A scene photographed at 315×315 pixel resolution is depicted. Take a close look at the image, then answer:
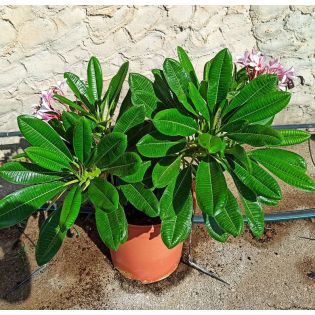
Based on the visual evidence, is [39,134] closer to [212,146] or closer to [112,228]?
[112,228]

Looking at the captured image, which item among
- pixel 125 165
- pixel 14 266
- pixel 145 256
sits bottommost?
pixel 14 266

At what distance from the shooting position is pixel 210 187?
4.13 feet

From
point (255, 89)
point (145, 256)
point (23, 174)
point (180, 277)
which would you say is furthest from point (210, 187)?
point (180, 277)

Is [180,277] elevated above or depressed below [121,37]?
below

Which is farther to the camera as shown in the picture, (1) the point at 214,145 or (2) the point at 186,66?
(2) the point at 186,66

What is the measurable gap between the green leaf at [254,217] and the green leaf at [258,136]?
258 millimetres

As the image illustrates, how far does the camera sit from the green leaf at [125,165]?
1.26m

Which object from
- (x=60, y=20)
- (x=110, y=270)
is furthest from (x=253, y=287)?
(x=60, y=20)

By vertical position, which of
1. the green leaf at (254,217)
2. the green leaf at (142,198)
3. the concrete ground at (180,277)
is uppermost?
the green leaf at (142,198)

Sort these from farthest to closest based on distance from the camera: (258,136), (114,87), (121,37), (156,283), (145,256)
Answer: (121,37) → (156,283) → (145,256) → (114,87) → (258,136)

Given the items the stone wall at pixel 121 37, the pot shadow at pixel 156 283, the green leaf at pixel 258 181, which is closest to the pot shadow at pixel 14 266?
the pot shadow at pixel 156 283

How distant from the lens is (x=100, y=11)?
2.08 meters

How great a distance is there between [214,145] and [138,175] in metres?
0.29

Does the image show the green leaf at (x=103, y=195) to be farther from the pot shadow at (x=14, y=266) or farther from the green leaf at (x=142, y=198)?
the pot shadow at (x=14, y=266)
